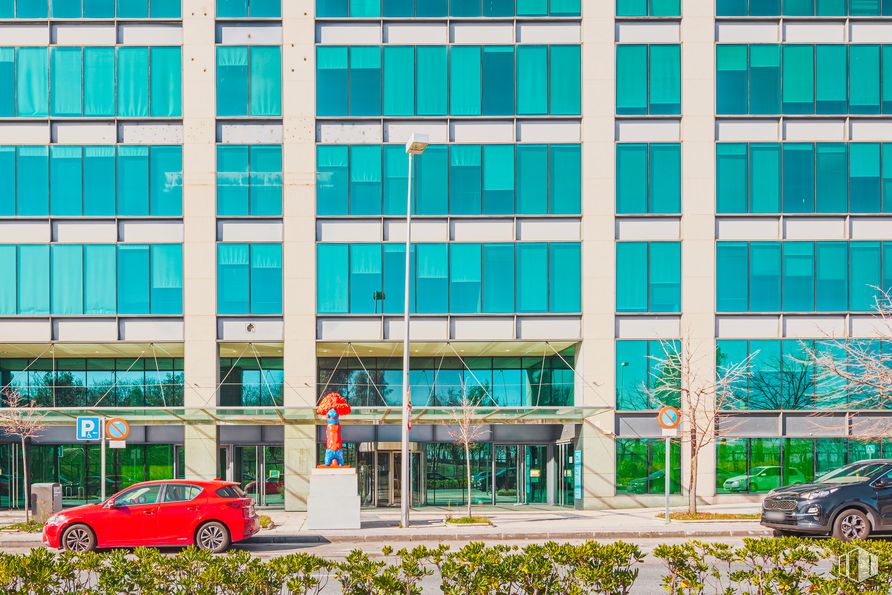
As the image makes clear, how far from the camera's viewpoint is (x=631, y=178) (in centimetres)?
2931

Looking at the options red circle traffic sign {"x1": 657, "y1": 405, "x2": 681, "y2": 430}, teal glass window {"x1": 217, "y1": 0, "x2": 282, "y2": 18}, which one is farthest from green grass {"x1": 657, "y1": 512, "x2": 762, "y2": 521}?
teal glass window {"x1": 217, "y1": 0, "x2": 282, "y2": 18}

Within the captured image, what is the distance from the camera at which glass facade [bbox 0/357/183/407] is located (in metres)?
30.7

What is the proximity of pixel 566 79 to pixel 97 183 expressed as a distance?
15.8 meters

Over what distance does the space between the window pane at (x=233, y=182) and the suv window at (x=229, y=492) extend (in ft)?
41.6

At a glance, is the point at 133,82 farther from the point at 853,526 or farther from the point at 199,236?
the point at 853,526

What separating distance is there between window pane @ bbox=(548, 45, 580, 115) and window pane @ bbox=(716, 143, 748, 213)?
2946 mm

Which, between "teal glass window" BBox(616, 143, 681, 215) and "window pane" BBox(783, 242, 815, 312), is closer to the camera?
"window pane" BBox(783, 242, 815, 312)

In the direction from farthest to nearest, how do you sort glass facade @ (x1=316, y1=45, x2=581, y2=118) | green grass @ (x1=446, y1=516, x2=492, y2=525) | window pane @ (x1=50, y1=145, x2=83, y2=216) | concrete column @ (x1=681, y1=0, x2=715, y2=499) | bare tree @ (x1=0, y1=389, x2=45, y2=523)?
glass facade @ (x1=316, y1=45, x2=581, y2=118) < window pane @ (x1=50, y1=145, x2=83, y2=216) < concrete column @ (x1=681, y1=0, x2=715, y2=499) < bare tree @ (x1=0, y1=389, x2=45, y2=523) < green grass @ (x1=446, y1=516, x2=492, y2=525)

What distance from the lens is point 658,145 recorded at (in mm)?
29328

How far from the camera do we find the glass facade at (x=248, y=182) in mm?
29234

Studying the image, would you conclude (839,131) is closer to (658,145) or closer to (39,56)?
(658,145)

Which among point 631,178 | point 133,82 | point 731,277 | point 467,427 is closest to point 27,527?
point 467,427

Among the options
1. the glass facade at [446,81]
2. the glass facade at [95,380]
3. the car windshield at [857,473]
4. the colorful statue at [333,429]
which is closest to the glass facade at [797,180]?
the glass facade at [446,81]

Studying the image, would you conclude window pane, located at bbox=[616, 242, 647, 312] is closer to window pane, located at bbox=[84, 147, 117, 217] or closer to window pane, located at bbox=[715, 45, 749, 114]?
window pane, located at bbox=[715, 45, 749, 114]
